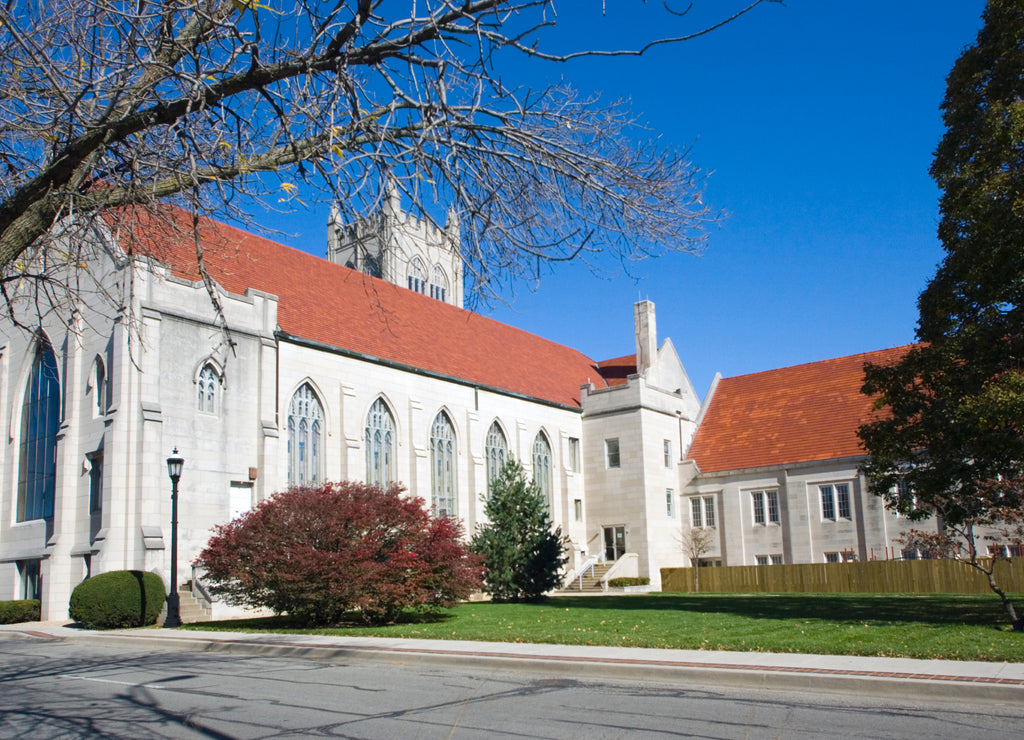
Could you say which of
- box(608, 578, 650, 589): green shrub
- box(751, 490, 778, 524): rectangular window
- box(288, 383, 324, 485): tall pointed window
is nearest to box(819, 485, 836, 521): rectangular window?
box(751, 490, 778, 524): rectangular window

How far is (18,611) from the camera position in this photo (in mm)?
26453

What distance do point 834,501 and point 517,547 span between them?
56.9 ft

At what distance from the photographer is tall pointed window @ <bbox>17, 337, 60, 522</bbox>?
29359 mm

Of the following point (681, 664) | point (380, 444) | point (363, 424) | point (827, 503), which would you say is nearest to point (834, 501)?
point (827, 503)

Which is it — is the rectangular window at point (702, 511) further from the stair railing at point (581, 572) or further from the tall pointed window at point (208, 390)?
the tall pointed window at point (208, 390)

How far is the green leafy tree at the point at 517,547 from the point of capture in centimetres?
3178

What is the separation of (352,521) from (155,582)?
6115mm

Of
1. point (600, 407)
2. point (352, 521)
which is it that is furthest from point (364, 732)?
point (600, 407)

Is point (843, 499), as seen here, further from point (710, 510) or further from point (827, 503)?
point (710, 510)

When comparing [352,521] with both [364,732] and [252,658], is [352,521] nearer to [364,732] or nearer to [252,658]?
[252,658]

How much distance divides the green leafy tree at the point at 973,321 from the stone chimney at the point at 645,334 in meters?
30.2

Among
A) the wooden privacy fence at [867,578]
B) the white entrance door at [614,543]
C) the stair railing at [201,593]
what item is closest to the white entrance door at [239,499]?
the stair railing at [201,593]

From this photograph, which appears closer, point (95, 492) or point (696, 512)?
point (95, 492)

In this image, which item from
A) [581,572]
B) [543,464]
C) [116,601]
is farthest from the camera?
[543,464]
